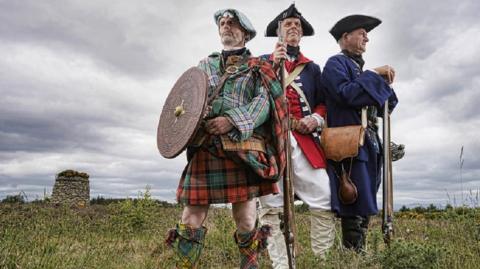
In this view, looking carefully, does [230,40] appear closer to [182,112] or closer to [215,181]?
[182,112]

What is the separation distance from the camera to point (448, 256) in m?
4.32

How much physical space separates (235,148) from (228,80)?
1.76 feet

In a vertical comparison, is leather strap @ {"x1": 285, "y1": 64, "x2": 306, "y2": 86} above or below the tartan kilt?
above

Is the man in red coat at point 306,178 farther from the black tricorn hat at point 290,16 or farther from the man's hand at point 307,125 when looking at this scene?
the black tricorn hat at point 290,16

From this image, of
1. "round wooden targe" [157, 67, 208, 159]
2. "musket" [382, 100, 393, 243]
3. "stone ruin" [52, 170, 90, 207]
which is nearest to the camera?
"round wooden targe" [157, 67, 208, 159]

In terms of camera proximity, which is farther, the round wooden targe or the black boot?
the black boot

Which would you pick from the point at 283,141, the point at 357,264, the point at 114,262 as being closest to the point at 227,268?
the point at 114,262

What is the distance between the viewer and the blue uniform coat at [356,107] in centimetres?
423

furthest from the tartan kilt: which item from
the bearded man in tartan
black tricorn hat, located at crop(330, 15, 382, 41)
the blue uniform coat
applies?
black tricorn hat, located at crop(330, 15, 382, 41)

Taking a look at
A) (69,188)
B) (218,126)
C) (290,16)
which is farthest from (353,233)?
(69,188)

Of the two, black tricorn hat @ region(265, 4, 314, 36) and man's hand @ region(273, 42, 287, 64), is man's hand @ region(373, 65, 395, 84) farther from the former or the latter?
man's hand @ region(273, 42, 287, 64)

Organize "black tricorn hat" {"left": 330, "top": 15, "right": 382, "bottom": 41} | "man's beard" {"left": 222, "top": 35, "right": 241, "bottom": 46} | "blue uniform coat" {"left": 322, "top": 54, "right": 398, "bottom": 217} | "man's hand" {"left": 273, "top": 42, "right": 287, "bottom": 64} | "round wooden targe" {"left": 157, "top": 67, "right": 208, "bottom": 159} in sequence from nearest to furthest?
1. "round wooden targe" {"left": 157, "top": 67, "right": 208, "bottom": 159}
2. "man's beard" {"left": 222, "top": 35, "right": 241, "bottom": 46}
3. "man's hand" {"left": 273, "top": 42, "right": 287, "bottom": 64}
4. "blue uniform coat" {"left": 322, "top": 54, "right": 398, "bottom": 217}
5. "black tricorn hat" {"left": 330, "top": 15, "right": 382, "bottom": 41}

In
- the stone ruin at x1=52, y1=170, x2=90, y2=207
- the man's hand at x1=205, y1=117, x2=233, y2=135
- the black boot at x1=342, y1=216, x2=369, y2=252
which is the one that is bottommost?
the black boot at x1=342, y1=216, x2=369, y2=252

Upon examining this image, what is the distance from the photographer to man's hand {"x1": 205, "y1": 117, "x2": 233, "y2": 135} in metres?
3.21
